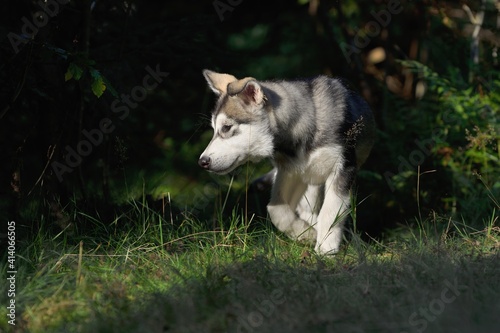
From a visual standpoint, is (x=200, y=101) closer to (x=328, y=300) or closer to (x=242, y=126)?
(x=242, y=126)

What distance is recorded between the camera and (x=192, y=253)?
204 inches

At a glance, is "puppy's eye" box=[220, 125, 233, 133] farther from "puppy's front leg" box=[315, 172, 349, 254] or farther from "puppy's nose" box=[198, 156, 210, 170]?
"puppy's front leg" box=[315, 172, 349, 254]

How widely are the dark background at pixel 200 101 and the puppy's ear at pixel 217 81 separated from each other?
1.74 feet

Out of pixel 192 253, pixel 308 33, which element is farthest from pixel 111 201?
pixel 308 33

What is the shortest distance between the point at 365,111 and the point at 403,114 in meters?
2.85

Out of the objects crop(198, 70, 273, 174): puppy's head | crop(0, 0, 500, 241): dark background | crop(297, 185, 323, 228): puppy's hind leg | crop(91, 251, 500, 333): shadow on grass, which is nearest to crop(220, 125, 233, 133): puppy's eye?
crop(198, 70, 273, 174): puppy's head

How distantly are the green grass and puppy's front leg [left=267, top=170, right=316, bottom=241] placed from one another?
0.93 meters

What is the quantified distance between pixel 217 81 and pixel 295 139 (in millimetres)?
796

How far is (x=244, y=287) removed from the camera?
4.15 meters

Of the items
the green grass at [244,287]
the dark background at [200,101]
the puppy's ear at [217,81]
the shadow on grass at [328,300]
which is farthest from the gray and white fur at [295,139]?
the shadow on grass at [328,300]

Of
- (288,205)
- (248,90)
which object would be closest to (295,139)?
(248,90)

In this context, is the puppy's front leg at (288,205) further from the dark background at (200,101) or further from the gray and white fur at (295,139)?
the dark background at (200,101)

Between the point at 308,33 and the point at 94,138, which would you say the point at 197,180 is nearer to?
the point at 94,138

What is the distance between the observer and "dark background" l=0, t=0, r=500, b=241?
598cm
